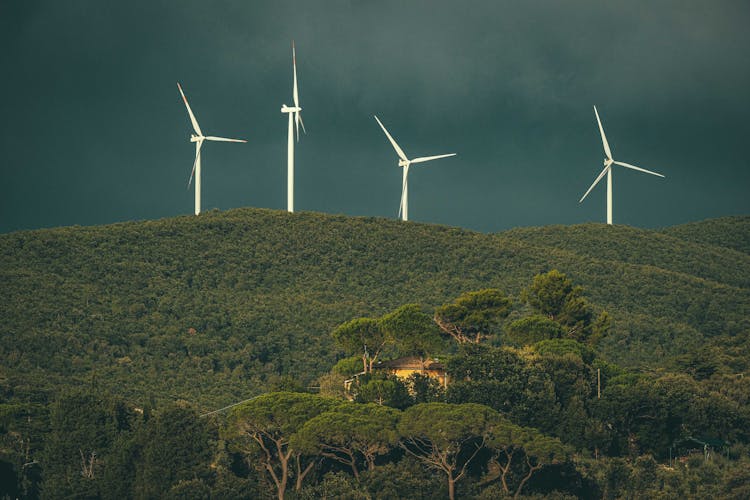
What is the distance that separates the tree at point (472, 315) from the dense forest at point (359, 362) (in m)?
0.15


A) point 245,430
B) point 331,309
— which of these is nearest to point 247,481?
point 245,430

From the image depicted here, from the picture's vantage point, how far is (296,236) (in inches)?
6112

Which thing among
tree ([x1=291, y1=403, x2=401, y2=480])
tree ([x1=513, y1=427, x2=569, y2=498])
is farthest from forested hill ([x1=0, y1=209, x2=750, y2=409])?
tree ([x1=513, y1=427, x2=569, y2=498])

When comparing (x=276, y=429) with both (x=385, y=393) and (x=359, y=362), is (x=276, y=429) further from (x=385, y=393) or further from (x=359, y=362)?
(x=359, y=362)

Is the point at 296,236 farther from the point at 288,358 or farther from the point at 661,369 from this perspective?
the point at 661,369

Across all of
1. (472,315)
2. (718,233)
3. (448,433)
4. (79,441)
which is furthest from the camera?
(718,233)

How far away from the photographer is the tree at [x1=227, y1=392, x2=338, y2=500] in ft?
251

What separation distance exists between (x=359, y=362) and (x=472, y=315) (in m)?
8.44

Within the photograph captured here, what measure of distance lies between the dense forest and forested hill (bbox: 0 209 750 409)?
0.32 meters

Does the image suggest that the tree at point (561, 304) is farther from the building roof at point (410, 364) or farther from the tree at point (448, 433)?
the tree at point (448, 433)

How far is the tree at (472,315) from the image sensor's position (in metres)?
93.9

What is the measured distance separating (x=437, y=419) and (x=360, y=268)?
73.8 meters

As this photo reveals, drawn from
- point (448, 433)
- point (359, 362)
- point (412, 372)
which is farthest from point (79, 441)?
point (412, 372)

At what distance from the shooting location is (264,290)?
462 ft
